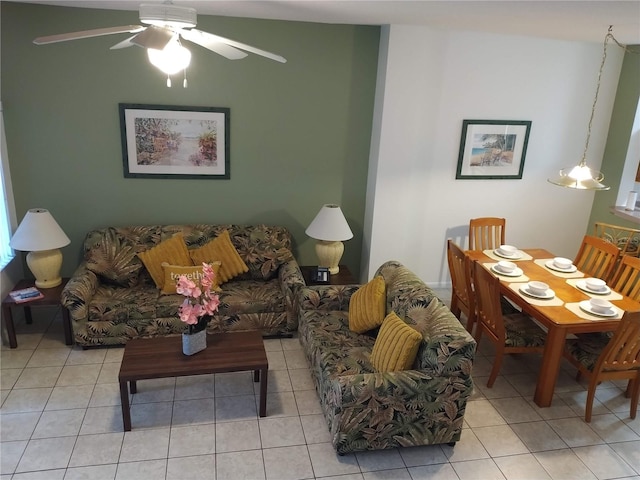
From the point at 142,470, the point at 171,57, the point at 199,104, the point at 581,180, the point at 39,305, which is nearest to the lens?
the point at 171,57

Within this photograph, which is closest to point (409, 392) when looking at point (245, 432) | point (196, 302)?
point (245, 432)

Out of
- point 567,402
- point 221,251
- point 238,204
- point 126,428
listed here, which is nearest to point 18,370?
point 126,428

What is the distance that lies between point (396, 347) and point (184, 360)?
1367 millimetres

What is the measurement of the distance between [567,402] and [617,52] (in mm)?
3598

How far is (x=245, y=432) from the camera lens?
320 centimetres

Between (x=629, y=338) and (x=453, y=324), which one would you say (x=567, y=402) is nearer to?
(x=629, y=338)

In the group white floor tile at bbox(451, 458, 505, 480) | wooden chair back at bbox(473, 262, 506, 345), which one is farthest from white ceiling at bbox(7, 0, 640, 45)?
white floor tile at bbox(451, 458, 505, 480)

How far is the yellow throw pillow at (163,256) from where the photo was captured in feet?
Answer: 14.0

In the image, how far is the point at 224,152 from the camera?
4.67 meters

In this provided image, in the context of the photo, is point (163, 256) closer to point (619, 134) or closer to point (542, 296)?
point (542, 296)

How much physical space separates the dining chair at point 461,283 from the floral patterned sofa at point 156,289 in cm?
133

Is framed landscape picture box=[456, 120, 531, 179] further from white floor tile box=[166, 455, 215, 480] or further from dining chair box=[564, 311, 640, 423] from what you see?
white floor tile box=[166, 455, 215, 480]

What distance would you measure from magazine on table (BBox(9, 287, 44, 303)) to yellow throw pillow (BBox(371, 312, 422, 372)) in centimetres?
279

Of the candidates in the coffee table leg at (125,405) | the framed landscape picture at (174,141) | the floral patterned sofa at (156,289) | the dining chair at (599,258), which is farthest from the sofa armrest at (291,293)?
the dining chair at (599,258)
